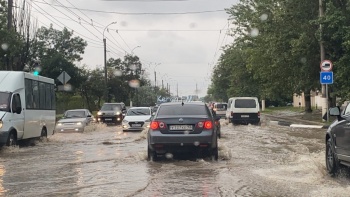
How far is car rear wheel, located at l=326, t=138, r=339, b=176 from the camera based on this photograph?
8.60 metres

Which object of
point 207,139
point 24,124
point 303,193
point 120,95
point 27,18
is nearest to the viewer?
point 303,193

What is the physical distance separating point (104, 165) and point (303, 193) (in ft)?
16.8

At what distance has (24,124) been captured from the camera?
15695 millimetres

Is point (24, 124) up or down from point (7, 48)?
down

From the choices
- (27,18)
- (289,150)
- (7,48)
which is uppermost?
(27,18)

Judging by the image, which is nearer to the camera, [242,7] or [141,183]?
[141,183]

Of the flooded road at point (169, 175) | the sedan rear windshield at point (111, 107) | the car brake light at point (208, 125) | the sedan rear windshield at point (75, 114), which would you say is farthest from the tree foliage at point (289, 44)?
the car brake light at point (208, 125)

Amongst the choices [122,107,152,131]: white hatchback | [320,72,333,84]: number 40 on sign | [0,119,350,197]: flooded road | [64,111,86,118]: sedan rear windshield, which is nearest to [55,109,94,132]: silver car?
[64,111,86,118]: sedan rear windshield

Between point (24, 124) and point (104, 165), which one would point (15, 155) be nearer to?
point (24, 124)

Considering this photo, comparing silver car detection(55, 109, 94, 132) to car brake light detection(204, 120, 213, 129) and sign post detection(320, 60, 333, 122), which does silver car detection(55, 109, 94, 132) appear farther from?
car brake light detection(204, 120, 213, 129)

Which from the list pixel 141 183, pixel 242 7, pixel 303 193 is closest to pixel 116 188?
pixel 141 183

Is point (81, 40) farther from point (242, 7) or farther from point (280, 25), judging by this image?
point (280, 25)

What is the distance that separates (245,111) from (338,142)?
20.1m

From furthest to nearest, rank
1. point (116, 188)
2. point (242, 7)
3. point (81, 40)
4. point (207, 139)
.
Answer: point (81, 40) → point (242, 7) → point (207, 139) → point (116, 188)
